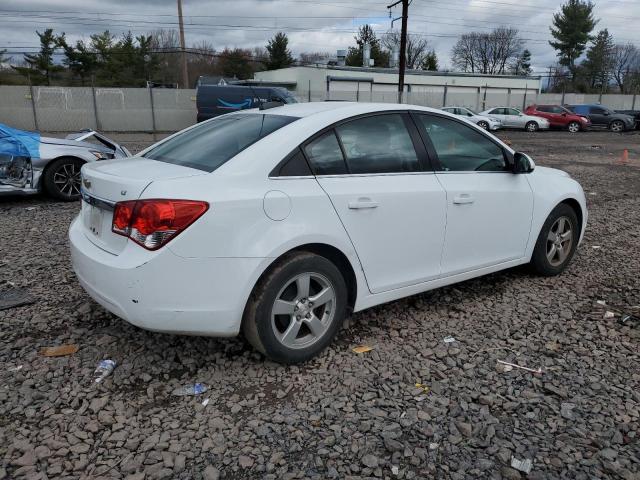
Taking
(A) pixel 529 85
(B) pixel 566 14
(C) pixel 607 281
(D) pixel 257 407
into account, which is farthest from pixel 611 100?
(D) pixel 257 407

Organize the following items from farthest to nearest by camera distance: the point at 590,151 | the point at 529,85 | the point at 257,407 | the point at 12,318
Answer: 1. the point at 529,85
2. the point at 590,151
3. the point at 12,318
4. the point at 257,407

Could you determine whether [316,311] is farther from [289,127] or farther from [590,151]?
[590,151]

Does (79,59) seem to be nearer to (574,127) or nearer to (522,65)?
(574,127)

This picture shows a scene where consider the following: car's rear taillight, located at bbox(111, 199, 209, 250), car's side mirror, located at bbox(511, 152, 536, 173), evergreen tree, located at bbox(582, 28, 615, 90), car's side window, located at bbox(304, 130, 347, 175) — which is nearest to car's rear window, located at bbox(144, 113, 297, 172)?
car's side window, located at bbox(304, 130, 347, 175)

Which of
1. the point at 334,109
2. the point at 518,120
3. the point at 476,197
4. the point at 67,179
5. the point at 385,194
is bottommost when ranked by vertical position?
the point at 518,120

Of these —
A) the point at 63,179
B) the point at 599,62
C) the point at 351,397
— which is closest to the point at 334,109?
the point at 351,397

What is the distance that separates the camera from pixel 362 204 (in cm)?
333

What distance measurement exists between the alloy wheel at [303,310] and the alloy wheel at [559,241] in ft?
8.12

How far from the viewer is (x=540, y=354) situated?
3.50 m

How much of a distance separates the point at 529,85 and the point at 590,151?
124ft

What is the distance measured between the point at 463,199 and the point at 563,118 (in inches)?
1262

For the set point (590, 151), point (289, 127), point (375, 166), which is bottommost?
point (590, 151)

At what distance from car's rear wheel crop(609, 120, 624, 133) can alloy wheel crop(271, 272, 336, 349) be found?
1381 inches

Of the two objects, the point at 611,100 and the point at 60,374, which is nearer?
the point at 60,374
